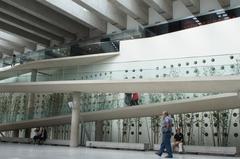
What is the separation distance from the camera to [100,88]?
1920 cm

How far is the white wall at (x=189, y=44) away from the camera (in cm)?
1922

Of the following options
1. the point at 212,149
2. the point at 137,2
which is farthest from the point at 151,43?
the point at 212,149

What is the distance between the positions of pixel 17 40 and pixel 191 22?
17282mm

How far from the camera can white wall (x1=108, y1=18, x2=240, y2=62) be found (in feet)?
63.1

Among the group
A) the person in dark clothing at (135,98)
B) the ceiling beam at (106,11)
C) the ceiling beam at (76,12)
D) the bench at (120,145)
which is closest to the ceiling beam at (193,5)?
the ceiling beam at (106,11)

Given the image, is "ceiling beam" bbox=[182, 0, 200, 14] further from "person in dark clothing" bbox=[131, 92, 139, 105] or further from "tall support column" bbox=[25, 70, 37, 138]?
"tall support column" bbox=[25, 70, 37, 138]

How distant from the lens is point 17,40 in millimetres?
30953

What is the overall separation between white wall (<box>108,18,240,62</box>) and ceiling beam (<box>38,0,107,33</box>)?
3378mm

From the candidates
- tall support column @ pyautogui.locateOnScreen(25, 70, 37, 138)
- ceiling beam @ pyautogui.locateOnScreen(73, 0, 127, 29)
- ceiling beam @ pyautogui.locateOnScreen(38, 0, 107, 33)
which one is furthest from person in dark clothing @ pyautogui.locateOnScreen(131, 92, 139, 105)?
ceiling beam @ pyautogui.locateOnScreen(38, 0, 107, 33)

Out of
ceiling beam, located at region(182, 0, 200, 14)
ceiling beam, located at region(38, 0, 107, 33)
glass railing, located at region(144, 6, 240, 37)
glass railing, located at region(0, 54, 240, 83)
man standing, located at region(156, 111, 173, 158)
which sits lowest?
man standing, located at region(156, 111, 173, 158)

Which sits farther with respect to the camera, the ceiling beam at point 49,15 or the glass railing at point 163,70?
the ceiling beam at point 49,15

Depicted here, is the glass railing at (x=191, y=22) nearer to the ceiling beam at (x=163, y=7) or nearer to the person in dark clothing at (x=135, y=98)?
the ceiling beam at (x=163, y=7)

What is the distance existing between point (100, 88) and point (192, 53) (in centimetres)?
635

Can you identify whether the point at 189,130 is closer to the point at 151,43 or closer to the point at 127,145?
the point at 127,145
